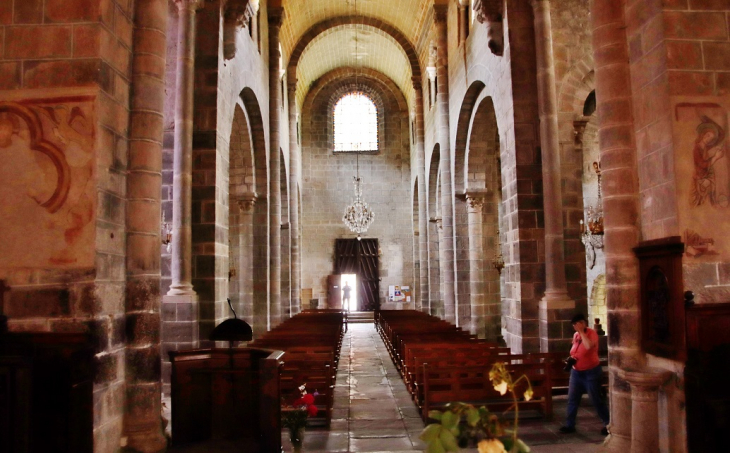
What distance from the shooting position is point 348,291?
2575 cm

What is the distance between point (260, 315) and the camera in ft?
49.0

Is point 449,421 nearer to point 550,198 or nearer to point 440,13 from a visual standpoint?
point 550,198

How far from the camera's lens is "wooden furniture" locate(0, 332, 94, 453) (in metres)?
4.29

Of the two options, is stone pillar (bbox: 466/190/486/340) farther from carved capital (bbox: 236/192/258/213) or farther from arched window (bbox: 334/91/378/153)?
arched window (bbox: 334/91/378/153)

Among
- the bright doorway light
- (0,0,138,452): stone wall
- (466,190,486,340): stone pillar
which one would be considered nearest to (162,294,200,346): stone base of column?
(0,0,138,452): stone wall

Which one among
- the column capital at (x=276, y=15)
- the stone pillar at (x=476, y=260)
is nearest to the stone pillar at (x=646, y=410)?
the stone pillar at (x=476, y=260)

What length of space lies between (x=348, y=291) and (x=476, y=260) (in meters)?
11.6

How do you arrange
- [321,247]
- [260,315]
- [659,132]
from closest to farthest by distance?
[659,132] < [260,315] < [321,247]

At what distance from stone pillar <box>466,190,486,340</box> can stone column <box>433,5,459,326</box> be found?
1422mm

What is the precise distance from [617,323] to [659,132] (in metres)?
1.86

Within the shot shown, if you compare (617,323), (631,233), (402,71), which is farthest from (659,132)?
(402,71)

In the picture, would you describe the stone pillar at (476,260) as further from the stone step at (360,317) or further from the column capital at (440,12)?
the stone step at (360,317)

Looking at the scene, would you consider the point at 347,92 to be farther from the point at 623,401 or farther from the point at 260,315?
the point at 623,401

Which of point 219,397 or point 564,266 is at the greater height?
point 564,266
